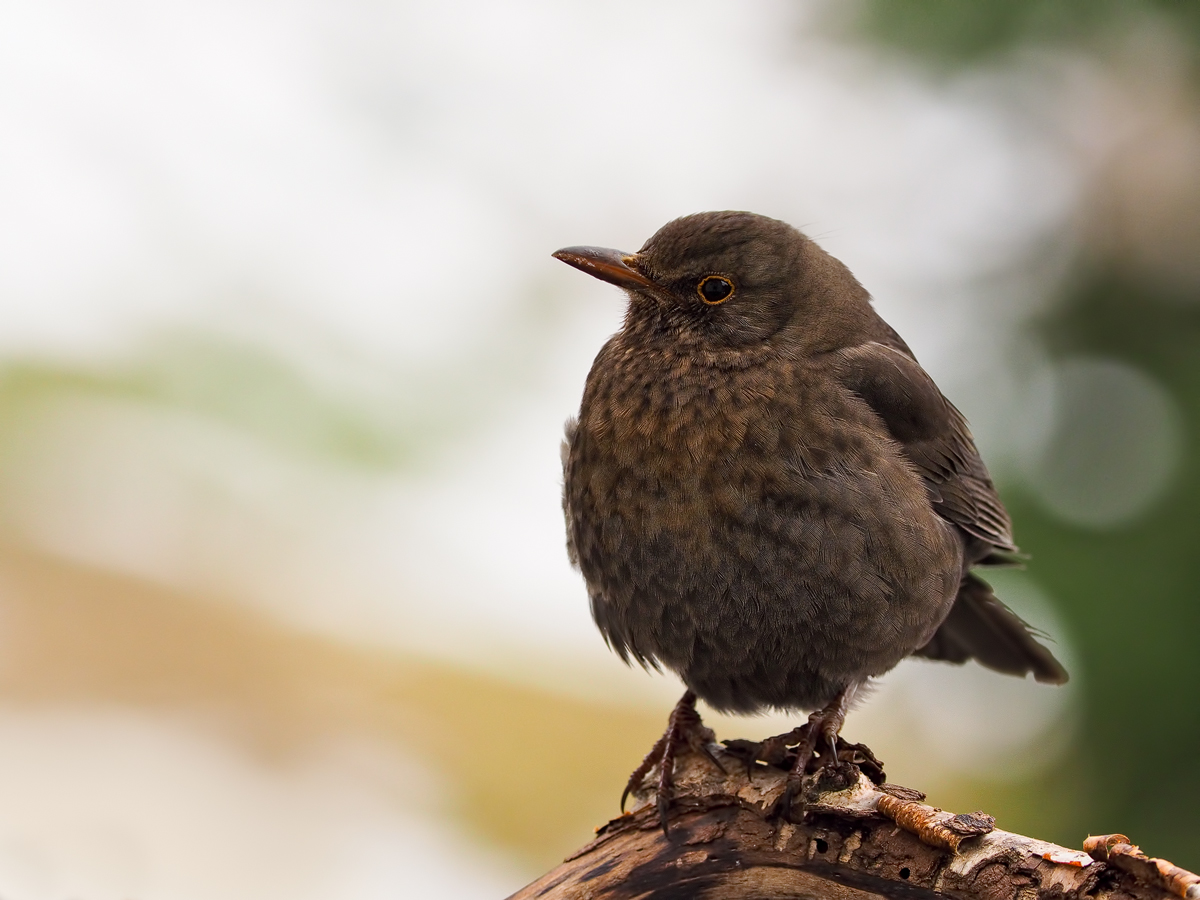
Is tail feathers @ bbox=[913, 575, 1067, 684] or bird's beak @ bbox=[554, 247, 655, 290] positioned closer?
bird's beak @ bbox=[554, 247, 655, 290]

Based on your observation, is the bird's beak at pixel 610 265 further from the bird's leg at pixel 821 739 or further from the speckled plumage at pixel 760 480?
the bird's leg at pixel 821 739

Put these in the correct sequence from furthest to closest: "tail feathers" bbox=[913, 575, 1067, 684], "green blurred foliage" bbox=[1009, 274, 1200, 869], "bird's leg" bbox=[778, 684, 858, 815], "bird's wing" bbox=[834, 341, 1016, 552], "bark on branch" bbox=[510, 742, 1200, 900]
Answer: "green blurred foliage" bbox=[1009, 274, 1200, 869] < "tail feathers" bbox=[913, 575, 1067, 684] < "bird's wing" bbox=[834, 341, 1016, 552] < "bird's leg" bbox=[778, 684, 858, 815] < "bark on branch" bbox=[510, 742, 1200, 900]

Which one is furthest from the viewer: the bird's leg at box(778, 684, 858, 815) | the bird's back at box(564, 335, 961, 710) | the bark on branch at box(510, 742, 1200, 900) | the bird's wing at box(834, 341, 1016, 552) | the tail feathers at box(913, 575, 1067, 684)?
the tail feathers at box(913, 575, 1067, 684)

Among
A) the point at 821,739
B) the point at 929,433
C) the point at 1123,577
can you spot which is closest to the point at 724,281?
the point at 929,433

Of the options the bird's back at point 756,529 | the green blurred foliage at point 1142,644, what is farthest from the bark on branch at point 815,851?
the green blurred foliage at point 1142,644

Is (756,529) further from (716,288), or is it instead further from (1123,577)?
(1123,577)

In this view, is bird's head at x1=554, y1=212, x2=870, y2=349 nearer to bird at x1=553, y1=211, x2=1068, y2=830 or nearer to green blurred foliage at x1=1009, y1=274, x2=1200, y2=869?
bird at x1=553, y1=211, x2=1068, y2=830

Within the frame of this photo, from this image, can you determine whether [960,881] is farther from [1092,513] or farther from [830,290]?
[1092,513]

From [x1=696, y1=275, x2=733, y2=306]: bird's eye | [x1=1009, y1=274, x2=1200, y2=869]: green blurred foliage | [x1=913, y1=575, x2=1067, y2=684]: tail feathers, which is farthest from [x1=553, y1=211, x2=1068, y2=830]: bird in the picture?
[x1=1009, y1=274, x2=1200, y2=869]: green blurred foliage
